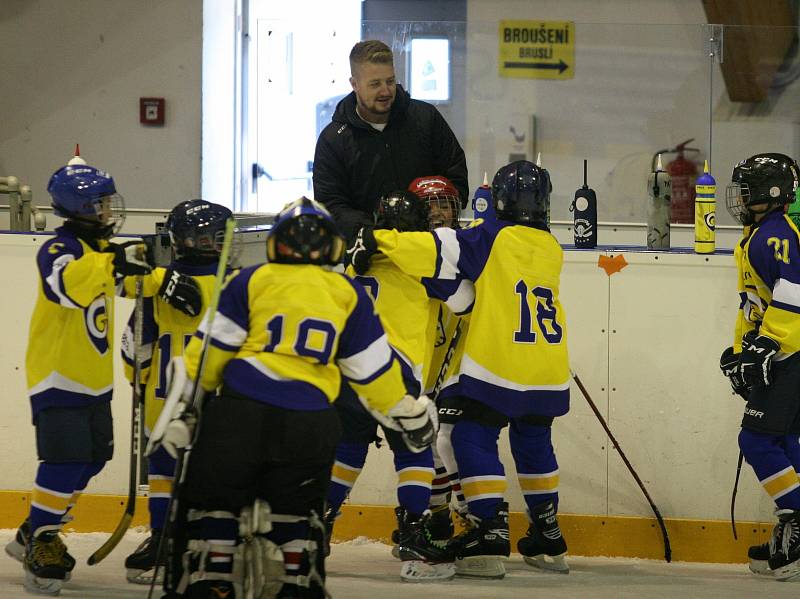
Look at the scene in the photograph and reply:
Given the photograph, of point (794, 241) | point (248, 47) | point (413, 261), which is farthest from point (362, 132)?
point (248, 47)

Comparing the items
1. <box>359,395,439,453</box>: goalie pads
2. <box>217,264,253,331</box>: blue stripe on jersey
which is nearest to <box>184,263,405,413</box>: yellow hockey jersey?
<box>217,264,253,331</box>: blue stripe on jersey

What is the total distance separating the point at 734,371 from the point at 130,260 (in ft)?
5.92

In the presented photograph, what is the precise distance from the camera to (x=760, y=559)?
3955 millimetres

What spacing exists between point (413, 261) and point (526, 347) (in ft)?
1.37

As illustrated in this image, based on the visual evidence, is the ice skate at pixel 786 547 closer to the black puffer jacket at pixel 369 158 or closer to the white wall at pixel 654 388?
the white wall at pixel 654 388

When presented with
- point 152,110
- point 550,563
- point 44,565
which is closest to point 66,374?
point 44,565

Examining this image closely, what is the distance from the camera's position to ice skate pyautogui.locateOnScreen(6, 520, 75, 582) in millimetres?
3494

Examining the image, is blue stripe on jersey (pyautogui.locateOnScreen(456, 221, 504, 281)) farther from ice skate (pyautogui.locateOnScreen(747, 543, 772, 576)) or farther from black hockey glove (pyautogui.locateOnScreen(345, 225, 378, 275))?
ice skate (pyautogui.locateOnScreen(747, 543, 772, 576))

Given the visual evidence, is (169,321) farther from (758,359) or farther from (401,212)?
(758,359)

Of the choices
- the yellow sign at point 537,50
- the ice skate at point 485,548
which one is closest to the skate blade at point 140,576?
the ice skate at point 485,548

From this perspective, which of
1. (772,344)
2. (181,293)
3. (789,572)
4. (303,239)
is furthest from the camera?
(789,572)

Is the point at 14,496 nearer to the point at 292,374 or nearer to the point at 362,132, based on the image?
the point at 362,132

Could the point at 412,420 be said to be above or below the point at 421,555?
above

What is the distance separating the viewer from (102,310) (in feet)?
11.6
